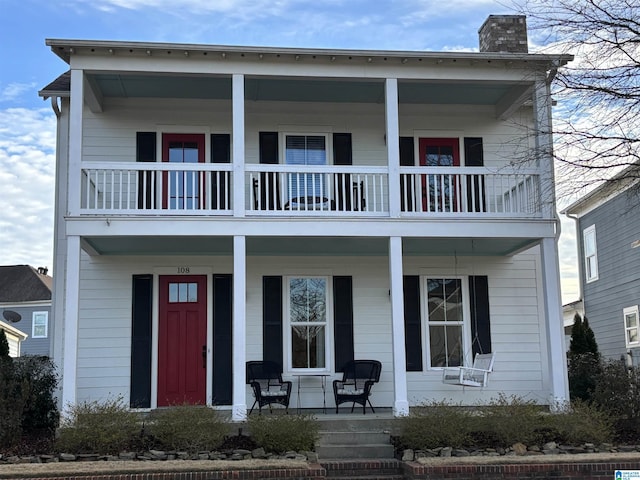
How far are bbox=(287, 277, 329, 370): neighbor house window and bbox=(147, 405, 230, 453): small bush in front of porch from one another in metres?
3.00

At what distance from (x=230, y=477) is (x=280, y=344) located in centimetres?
425

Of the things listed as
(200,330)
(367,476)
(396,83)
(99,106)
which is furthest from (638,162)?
(99,106)

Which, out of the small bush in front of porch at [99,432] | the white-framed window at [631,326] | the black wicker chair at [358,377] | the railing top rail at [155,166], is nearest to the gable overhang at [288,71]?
the railing top rail at [155,166]

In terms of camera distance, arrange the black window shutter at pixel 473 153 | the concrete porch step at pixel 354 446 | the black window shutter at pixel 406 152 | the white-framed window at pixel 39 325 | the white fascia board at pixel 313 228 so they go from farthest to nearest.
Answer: the white-framed window at pixel 39 325
the black window shutter at pixel 473 153
the black window shutter at pixel 406 152
the white fascia board at pixel 313 228
the concrete porch step at pixel 354 446

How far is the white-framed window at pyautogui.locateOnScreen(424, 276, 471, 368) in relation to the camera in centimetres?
1205

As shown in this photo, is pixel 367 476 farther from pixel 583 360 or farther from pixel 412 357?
pixel 583 360

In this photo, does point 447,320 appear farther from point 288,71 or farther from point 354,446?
point 288,71

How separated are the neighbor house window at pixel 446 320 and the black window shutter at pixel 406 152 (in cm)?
194

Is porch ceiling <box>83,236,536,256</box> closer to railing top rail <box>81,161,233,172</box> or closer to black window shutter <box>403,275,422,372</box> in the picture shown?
black window shutter <box>403,275,422,372</box>

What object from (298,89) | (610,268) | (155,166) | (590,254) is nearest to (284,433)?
(155,166)

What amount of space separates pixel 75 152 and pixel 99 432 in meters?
3.79

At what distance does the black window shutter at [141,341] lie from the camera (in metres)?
11.4

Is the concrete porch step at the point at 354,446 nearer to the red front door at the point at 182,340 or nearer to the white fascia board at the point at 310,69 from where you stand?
the red front door at the point at 182,340

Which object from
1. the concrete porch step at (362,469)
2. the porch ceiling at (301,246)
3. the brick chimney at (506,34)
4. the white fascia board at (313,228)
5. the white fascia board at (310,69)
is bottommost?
the concrete porch step at (362,469)
